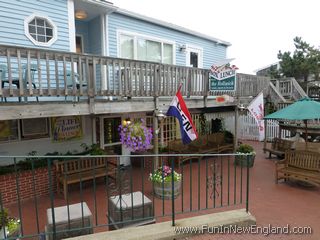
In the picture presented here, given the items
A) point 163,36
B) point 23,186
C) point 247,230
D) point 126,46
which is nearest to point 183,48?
point 163,36

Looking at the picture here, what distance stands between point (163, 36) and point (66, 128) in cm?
533

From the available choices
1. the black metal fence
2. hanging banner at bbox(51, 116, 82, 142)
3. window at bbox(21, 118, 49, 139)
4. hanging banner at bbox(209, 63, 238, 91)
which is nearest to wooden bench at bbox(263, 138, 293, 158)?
the black metal fence

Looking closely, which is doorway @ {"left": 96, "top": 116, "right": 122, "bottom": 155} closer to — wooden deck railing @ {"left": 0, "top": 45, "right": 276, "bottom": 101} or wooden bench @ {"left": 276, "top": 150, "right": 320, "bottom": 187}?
wooden deck railing @ {"left": 0, "top": 45, "right": 276, "bottom": 101}

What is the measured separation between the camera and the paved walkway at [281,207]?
3.78m

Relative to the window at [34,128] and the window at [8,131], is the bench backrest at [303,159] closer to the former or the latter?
the window at [34,128]

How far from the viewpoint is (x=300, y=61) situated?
18.9 metres

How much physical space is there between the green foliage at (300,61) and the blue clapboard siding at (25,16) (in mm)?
18483

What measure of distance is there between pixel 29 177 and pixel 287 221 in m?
6.06

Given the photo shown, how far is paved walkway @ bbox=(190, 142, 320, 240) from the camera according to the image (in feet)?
12.4

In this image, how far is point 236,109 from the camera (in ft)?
29.5

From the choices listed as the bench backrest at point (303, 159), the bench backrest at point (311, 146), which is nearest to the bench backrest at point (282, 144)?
the bench backrest at point (311, 146)

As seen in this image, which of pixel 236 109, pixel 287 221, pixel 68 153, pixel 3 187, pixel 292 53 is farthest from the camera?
pixel 292 53

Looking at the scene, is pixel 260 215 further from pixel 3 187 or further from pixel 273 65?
pixel 273 65

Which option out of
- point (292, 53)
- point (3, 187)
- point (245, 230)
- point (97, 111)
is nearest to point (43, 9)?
point (97, 111)
